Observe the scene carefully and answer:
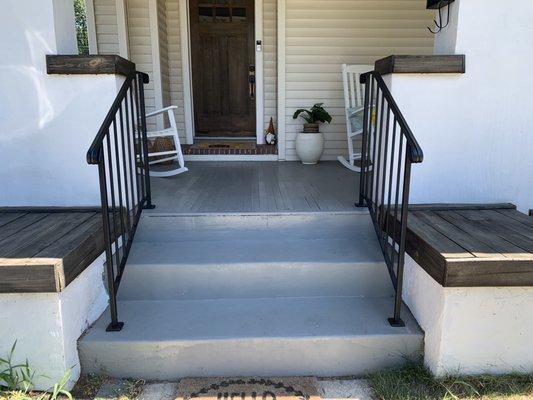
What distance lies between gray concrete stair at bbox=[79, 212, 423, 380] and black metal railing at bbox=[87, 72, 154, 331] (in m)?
0.13

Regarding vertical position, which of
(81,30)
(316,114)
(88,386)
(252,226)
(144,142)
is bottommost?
(88,386)

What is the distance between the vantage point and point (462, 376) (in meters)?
1.64

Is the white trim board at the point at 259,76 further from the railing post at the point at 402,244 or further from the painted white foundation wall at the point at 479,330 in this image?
the painted white foundation wall at the point at 479,330

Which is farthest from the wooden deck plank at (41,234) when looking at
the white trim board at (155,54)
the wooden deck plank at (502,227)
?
the white trim board at (155,54)

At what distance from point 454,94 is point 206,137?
11.6 feet

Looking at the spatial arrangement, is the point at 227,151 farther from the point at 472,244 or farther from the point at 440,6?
the point at 472,244

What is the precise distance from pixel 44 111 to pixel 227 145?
2.70m

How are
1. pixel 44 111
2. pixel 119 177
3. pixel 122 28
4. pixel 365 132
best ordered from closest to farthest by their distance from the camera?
1. pixel 119 177
2. pixel 44 111
3. pixel 365 132
4. pixel 122 28

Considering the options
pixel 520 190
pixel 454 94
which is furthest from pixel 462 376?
pixel 454 94

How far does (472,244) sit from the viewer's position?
1714 millimetres

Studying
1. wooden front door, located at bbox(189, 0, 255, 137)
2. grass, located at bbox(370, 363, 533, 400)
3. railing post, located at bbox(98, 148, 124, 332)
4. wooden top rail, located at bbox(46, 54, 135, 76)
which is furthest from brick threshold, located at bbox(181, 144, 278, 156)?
grass, located at bbox(370, 363, 533, 400)

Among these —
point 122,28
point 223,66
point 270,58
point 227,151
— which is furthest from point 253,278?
point 223,66

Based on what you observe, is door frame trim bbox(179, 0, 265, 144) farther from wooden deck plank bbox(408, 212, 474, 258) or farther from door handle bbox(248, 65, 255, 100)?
wooden deck plank bbox(408, 212, 474, 258)

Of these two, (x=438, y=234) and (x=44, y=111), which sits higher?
(x=44, y=111)
